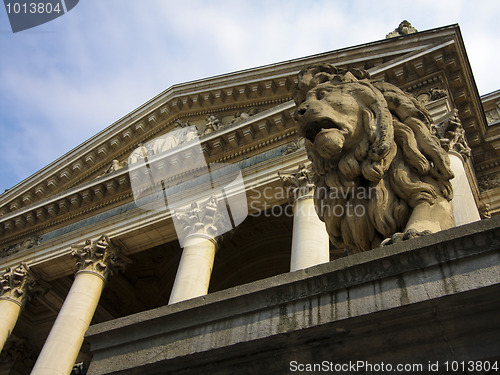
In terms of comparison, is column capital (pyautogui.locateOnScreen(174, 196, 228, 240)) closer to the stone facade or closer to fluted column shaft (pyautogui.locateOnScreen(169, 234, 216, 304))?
the stone facade

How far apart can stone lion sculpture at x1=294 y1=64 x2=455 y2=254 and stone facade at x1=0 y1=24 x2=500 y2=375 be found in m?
0.33

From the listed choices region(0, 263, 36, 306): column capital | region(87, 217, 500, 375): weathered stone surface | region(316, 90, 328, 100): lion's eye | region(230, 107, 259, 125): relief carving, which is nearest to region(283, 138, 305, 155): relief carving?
region(230, 107, 259, 125): relief carving

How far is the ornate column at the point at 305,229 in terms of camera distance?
10625 millimetres

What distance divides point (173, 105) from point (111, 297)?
7.19m

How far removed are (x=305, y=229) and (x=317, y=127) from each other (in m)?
7.48

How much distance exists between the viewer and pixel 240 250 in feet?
65.0

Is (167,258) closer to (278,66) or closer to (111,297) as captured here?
(111,297)

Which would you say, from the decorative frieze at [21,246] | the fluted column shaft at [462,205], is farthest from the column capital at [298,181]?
the decorative frieze at [21,246]

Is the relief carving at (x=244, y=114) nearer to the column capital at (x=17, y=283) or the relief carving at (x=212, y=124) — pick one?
the relief carving at (x=212, y=124)

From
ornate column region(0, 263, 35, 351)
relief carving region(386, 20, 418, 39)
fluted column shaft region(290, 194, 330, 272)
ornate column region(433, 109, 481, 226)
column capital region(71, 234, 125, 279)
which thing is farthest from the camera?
relief carving region(386, 20, 418, 39)

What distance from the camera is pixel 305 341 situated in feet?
8.57

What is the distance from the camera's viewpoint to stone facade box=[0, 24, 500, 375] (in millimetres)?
2484

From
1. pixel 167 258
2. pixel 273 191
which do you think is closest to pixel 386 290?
pixel 273 191

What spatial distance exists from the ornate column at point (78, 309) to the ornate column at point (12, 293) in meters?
2.31
